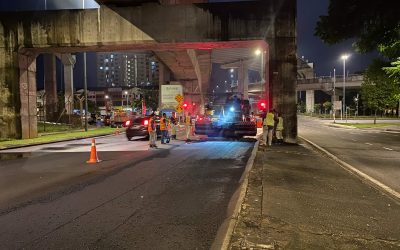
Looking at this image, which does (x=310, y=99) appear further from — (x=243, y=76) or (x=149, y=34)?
(x=149, y=34)

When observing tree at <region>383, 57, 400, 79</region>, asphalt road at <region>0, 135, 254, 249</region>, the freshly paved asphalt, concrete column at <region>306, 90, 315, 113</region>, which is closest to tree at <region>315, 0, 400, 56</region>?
tree at <region>383, 57, 400, 79</region>

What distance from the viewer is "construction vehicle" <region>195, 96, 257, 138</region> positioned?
2452 centimetres

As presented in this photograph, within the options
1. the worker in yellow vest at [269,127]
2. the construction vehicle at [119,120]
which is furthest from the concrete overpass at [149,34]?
the construction vehicle at [119,120]

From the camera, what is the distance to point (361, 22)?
81.4 feet

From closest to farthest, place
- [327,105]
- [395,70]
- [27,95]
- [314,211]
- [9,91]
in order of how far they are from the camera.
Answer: [314,211] < [9,91] < [27,95] < [395,70] < [327,105]

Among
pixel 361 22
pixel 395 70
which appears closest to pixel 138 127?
pixel 361 22

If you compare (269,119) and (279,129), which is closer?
(269,119)

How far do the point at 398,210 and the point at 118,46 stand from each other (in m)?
19.1

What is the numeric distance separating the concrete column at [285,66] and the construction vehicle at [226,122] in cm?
344

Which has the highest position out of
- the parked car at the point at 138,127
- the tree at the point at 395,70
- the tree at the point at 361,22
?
the tree at the point at 361,22

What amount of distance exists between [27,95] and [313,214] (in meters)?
22.6

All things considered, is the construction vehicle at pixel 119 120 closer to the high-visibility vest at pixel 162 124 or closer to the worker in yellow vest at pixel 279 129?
the high-visibility vest at pixel 162 124

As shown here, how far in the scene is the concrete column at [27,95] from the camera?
81.1 ft

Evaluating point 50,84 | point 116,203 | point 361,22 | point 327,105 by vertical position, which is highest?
point 361,22
